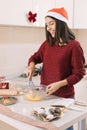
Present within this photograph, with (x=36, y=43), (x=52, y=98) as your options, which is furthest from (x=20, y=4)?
(x=52, y=98)

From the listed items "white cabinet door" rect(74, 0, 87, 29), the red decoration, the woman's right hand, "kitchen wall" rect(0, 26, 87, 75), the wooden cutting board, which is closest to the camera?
the wooden cutting board

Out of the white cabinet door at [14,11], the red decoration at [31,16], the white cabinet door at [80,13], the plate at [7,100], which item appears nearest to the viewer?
the plate at [7,100]

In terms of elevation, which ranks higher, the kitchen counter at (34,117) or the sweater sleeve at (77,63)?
the sweater sleeve at (77,63)

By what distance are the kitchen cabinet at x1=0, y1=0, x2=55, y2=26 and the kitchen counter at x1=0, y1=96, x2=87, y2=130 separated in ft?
2.44

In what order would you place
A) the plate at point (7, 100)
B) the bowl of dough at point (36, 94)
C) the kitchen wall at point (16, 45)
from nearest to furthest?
1. the plate at point (7, 100)
2. the bowl of dough at point (36, 94)
3. the kitchen wall at point (16, 45)

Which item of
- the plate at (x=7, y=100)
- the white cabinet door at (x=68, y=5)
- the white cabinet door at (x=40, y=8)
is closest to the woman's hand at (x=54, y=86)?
the plate at (x=7, y=100)

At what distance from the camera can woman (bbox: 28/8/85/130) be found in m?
1.48

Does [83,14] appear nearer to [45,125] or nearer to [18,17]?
[18,17]

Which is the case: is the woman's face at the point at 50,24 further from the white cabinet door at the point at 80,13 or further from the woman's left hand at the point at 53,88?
the white cabinet door at the point at 80,13

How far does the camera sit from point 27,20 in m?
2.04

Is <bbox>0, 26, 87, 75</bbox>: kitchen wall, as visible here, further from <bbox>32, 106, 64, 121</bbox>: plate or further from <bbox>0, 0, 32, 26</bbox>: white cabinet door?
<bbox>32, 106, 64, 121</bbox>: plate

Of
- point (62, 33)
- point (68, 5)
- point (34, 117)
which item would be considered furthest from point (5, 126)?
point (68, 5)

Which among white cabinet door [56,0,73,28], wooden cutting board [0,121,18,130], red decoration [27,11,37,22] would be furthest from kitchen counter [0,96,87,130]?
white cabinet door [56,0,73,28]

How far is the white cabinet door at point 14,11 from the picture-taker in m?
1.84
